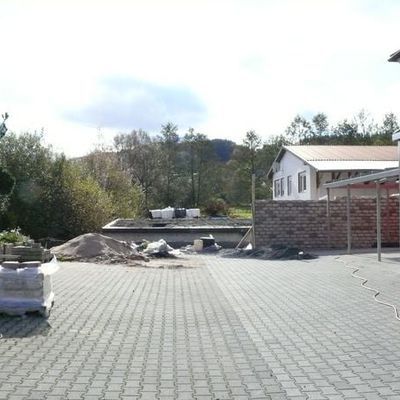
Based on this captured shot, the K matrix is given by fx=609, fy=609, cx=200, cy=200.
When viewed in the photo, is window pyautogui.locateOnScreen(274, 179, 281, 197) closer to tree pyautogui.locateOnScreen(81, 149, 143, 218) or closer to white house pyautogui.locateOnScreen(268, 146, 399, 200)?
white house pyautogui.locateOnScreen(268, 146, 399, 200)

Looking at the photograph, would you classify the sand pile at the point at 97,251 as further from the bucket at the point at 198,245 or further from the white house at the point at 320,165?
the white house at the point at 320,165

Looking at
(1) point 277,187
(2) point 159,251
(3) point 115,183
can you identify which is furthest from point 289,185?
(2) point 159,251

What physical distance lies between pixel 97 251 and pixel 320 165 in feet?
63.8

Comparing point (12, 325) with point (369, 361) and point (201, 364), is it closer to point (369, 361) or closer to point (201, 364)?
point (201, 364)

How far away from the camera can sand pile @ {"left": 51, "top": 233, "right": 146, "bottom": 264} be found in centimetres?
1928

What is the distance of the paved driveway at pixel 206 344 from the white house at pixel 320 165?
68.7 ft

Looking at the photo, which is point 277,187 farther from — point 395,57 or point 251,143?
point 395,57

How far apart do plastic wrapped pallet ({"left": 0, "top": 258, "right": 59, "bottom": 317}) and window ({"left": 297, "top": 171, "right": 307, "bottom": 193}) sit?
3163 centimetres

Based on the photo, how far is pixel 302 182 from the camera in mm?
39656

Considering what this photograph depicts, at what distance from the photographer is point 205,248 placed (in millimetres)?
24906

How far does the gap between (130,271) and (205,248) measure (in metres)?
9.23

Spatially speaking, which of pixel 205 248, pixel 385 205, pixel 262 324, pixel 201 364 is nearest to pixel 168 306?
pixel 262 324

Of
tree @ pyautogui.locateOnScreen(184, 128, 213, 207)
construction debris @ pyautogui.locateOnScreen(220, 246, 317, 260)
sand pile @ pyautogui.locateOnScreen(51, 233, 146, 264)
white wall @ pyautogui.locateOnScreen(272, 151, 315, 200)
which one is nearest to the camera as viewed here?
sand pile @ pyautogui.locateOnScreen(51, 233, 146, 264)

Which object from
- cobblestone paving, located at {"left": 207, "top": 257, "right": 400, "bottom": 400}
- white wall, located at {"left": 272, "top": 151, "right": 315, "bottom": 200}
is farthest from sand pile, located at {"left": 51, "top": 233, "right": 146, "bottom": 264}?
white wall, located at {"left": 272, "top": 151, "right": 315, "bottom": 200}
